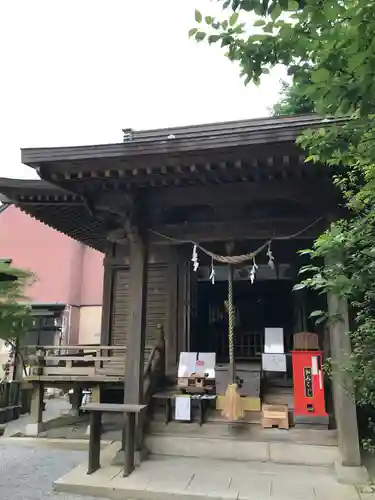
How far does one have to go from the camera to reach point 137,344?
554 cm

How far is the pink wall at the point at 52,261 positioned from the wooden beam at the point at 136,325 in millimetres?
11365

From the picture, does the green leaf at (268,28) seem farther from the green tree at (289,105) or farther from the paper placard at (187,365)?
the green tree at (289,105)

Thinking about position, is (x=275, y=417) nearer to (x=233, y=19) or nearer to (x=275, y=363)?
(x=275, y=363)

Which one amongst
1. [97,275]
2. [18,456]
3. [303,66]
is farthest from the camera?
[97,275]

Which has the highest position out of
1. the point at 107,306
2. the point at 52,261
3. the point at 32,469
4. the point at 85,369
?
the point at 52,261

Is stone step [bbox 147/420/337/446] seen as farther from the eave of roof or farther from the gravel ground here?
the eave of roof

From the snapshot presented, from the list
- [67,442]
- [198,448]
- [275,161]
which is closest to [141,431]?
[198,448]

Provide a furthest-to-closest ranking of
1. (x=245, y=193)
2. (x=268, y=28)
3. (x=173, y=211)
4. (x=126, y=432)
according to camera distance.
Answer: (x=173, y=211)
(x=245, y=193)
(x=126, y=432)
(x=268, y=28)

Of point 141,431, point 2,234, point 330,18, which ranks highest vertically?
point 2,234

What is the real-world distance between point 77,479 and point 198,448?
5.25ft

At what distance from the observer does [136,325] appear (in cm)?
559

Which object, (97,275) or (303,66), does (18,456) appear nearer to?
(303,66)

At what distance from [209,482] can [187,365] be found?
208 centimetres

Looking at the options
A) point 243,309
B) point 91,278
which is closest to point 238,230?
point 243,309
